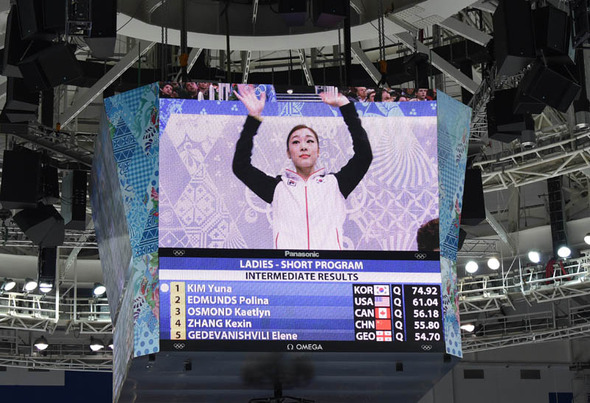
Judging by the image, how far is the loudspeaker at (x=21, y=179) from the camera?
641 inches

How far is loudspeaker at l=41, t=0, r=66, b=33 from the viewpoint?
12.0 meters

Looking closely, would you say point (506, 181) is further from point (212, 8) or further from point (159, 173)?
point (159, 173)

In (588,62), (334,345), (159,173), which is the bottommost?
(334,345)

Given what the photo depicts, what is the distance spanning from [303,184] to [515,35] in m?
2.96

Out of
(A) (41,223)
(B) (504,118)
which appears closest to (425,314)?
(B) (504,118)

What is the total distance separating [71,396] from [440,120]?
862 inches

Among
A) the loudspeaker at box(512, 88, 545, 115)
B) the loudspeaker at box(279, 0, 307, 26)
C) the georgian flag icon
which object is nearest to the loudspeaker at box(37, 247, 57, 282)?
the loudspeaker at box(279, 0, 307, 26)

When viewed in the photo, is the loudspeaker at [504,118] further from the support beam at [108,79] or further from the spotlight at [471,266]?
the spotlight at [471,266]

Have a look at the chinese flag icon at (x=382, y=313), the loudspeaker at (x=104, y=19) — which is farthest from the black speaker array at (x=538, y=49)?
the loudspeaker at (x=104, y=19)

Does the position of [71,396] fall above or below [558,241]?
below

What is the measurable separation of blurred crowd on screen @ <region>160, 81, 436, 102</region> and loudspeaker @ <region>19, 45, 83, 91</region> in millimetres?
1239

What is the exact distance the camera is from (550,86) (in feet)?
43.2

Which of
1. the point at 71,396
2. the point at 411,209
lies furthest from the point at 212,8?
the point at 71,396

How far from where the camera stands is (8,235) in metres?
26.8
